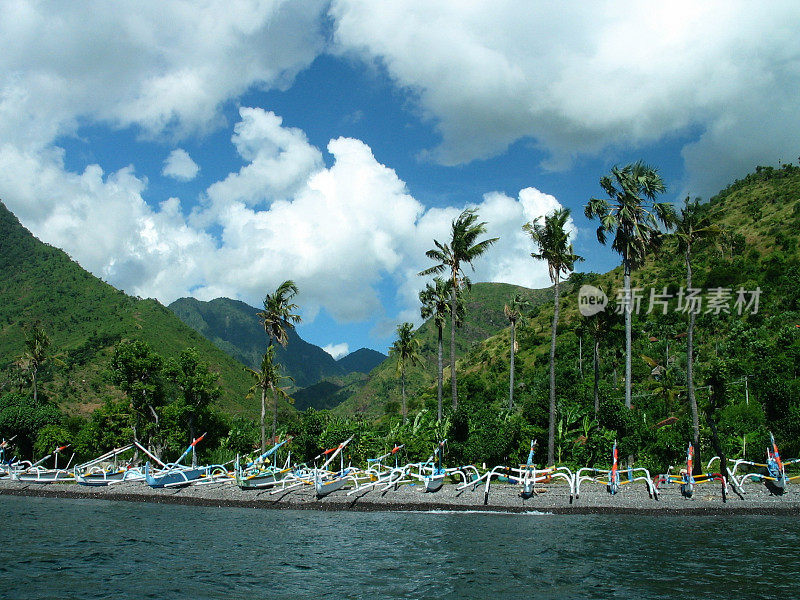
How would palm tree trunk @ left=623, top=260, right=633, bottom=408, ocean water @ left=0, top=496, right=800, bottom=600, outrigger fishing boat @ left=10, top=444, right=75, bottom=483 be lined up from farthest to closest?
outrigger fishing boat @ left=10, top=444, right=75, bottom=483 → palm tree trunk @ left=623, top=260, right=633, bottom=408 → ocean water @ left=0, top=496, right=800, bottom=600

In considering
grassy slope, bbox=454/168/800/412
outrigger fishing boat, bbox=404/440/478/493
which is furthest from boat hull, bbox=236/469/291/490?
grassy slope, bbox=454/168/800/412

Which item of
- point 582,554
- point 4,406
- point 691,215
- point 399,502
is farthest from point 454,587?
point 4,406

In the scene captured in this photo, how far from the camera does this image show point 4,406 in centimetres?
5531

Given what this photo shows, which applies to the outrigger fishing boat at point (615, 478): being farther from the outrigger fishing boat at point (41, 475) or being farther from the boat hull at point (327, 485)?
the outrigger fishing boat at point (41, 475)

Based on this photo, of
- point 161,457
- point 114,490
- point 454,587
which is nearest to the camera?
point 454,587

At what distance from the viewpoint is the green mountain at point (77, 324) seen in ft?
308

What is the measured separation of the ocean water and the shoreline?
113cm

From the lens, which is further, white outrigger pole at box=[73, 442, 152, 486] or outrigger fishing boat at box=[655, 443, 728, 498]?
white outrigger pole at box=[73, 442, 152, 486]

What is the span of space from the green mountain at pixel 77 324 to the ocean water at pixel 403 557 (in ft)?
211

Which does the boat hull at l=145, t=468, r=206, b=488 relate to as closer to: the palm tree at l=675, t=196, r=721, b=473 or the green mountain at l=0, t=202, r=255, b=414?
the palm tree at l=675, t=196, r=721, b=473

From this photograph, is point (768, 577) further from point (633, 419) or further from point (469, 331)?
point (469, 331)

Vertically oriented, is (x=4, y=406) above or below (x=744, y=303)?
below

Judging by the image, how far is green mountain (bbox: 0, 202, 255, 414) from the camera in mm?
93812

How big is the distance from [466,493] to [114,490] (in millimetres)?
25348
